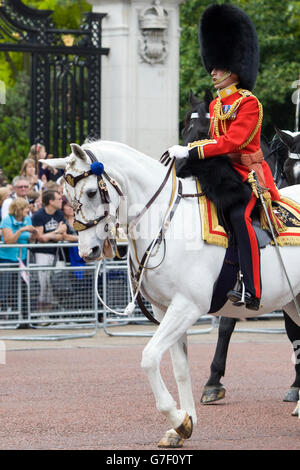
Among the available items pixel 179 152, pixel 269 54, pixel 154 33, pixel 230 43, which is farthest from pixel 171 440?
pixel 269 54

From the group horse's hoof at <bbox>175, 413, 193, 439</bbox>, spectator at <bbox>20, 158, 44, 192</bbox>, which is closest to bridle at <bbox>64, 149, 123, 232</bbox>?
horse's hoof at <bbox>175, 413, 193, 439</bbox>

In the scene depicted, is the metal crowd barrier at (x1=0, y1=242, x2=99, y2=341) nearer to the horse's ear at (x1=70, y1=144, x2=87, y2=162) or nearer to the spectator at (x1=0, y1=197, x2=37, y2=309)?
the spectator at (x1=0, y1=197, x2=37, y2=309)

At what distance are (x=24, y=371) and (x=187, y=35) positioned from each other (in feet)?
68.6

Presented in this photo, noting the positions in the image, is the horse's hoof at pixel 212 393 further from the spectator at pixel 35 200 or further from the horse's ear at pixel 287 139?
the spectator at pixel 35 200

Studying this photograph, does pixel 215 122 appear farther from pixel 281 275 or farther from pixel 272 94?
pixel 272 94

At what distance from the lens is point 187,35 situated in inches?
1193

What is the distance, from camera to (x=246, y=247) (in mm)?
7098

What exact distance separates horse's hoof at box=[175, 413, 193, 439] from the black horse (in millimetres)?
1842

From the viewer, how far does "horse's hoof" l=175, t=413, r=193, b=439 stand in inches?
270

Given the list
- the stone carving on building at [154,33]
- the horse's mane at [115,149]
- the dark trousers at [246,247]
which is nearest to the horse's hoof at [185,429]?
the dark trousers at [246,247]

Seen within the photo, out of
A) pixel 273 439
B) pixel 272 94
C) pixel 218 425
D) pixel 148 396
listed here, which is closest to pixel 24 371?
pixel 148 396

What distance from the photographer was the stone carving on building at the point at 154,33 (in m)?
17.3

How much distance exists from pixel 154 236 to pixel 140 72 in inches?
428

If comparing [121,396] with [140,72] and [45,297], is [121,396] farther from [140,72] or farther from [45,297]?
[140,72]
